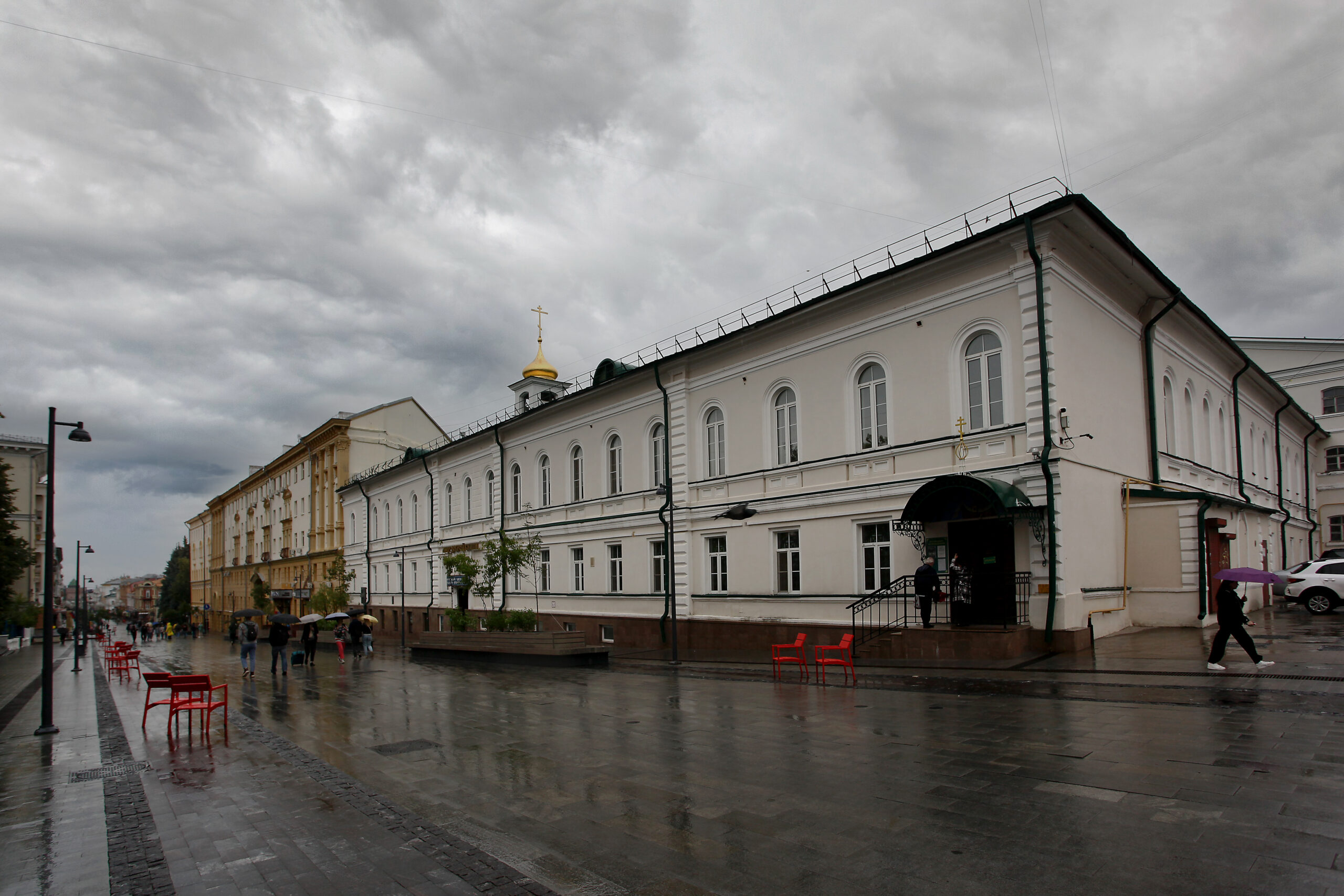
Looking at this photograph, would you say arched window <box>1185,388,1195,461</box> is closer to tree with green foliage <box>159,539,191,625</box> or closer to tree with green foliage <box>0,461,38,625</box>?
tree with green foliage <box>0,461,38,625</box>

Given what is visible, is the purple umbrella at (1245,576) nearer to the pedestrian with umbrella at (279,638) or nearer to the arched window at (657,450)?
the arched window at (657,450)

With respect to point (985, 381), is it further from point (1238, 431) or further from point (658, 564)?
point (1238, 431)

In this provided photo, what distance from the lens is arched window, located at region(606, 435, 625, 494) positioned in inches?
1174

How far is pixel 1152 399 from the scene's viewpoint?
21.1m

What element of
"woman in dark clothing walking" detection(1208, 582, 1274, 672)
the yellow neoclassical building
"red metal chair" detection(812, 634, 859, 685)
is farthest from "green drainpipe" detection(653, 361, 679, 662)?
the yellow neoclassical building

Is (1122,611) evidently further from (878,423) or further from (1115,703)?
(1115,703)

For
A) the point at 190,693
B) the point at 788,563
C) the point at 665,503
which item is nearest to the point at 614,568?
the point at 665,503

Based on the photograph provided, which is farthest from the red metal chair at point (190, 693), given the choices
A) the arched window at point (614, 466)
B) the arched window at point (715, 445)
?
the arched window at point (614, 466)

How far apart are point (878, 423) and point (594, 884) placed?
15.9 meters

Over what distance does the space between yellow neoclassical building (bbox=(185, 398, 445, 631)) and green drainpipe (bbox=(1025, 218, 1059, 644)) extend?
4455 centimetres

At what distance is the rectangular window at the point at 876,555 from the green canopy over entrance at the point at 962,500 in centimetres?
176

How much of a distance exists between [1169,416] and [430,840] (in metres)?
22.9

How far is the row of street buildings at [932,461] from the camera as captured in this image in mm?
16953

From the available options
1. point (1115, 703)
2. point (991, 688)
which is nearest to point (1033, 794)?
point (1115, 703)
